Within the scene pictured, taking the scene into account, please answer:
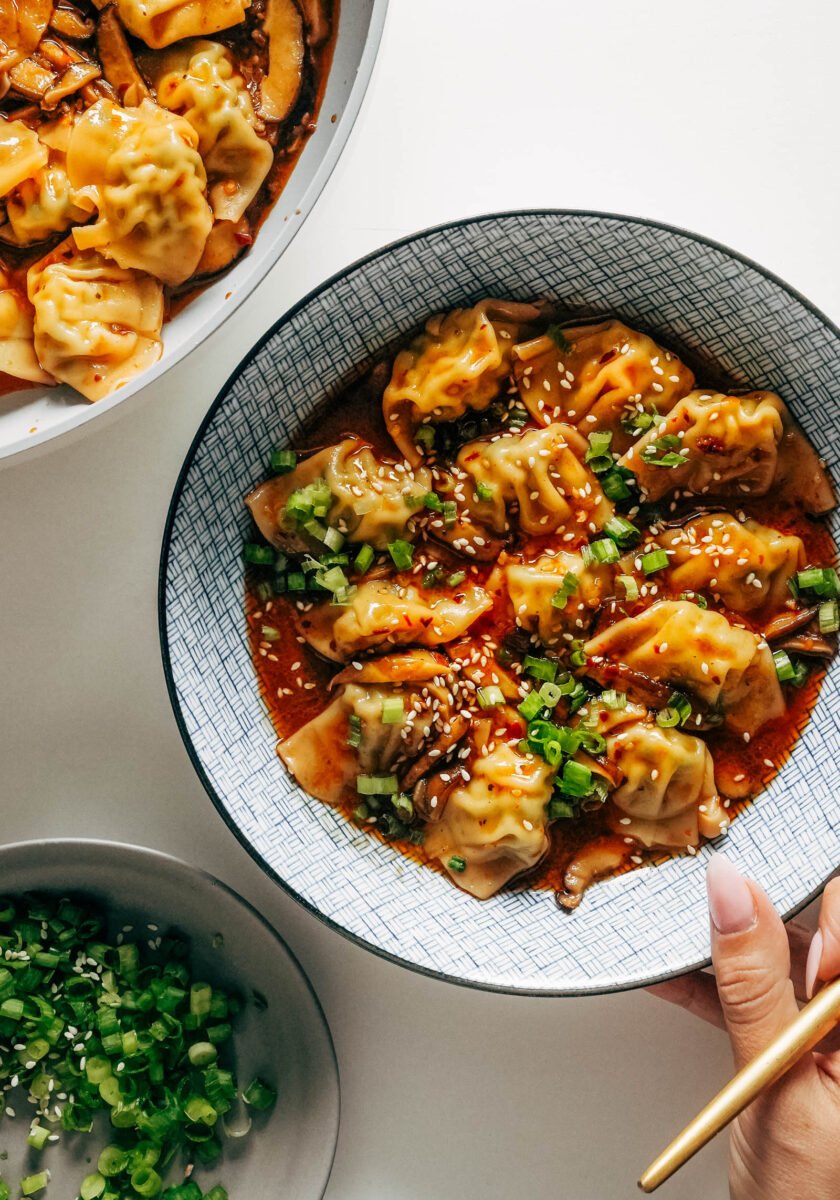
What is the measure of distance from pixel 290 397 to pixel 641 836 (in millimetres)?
1361

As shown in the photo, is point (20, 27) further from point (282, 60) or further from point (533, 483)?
point (533, 483)

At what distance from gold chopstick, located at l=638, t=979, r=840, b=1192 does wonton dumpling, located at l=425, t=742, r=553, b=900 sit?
2.20 feet

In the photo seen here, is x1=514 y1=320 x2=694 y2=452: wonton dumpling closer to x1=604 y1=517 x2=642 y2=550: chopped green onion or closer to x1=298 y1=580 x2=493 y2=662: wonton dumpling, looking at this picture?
x1=604 y1=517 x2=642 y2=550: chopped green onion

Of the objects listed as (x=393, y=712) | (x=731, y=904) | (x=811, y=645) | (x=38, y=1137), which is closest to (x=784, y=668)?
(x=811, y=645)

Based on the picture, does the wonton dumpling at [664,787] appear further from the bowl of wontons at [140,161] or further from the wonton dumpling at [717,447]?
the bowl of wontons at [140,161]

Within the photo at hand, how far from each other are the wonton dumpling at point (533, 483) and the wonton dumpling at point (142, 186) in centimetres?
83

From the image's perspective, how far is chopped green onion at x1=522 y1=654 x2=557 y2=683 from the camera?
8.54ft

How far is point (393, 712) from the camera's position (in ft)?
8.34

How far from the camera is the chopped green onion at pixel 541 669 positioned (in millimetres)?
2602

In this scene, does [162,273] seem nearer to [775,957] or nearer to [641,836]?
[641,836]

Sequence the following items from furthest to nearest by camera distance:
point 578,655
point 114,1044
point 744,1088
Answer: point 114,1044 < point 578,655 < point 744,1088

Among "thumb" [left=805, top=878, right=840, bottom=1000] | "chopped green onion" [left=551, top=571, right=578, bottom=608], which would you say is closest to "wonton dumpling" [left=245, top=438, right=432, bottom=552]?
"chopped green onion" [left=551, top=571, right=578, bottom=608]

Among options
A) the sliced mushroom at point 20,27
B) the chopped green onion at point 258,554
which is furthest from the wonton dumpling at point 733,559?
the sliced mushroom at point 20,27

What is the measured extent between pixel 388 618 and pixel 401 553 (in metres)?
0.17
